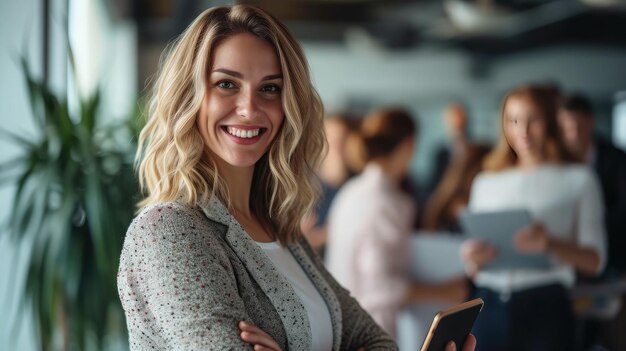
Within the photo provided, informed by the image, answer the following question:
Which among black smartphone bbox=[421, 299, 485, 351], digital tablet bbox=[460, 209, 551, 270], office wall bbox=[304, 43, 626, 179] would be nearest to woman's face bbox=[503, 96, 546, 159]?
black smartphone bbox=[421, 299, 485, 351]

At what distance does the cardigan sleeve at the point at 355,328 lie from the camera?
168 centimetres

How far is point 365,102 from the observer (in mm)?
9016

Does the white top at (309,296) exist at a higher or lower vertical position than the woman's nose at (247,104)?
lower

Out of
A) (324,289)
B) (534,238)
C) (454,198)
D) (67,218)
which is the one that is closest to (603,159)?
(534,238)

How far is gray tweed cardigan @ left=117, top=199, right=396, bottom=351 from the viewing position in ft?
4.14

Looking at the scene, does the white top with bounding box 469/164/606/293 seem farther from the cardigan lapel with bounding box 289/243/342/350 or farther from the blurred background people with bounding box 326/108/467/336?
the cardigan lapel with bounding box 289/243/342/350

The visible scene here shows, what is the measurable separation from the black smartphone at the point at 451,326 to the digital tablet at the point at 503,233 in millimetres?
1879

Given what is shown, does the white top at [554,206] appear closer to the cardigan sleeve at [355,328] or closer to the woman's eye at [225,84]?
the cardigan sleeve at [355,328]

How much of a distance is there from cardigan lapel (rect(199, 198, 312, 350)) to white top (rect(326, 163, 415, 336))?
2049 millimetres

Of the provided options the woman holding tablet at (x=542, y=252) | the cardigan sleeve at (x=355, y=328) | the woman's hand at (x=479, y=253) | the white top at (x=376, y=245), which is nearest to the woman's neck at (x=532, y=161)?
the woman holding tablet at (x=542, y=252)

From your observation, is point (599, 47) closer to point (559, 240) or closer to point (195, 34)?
point (559, 240)

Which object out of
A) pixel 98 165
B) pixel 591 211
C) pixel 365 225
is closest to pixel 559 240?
pixel 591 211

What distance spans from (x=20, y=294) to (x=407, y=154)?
1.92m

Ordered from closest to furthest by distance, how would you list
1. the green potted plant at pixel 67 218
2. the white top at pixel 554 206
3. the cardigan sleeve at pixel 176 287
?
the cardigan sleeve at pixel 176 287 → the green potted plant at pixel 67 218 → the white top at pixel 554 206
